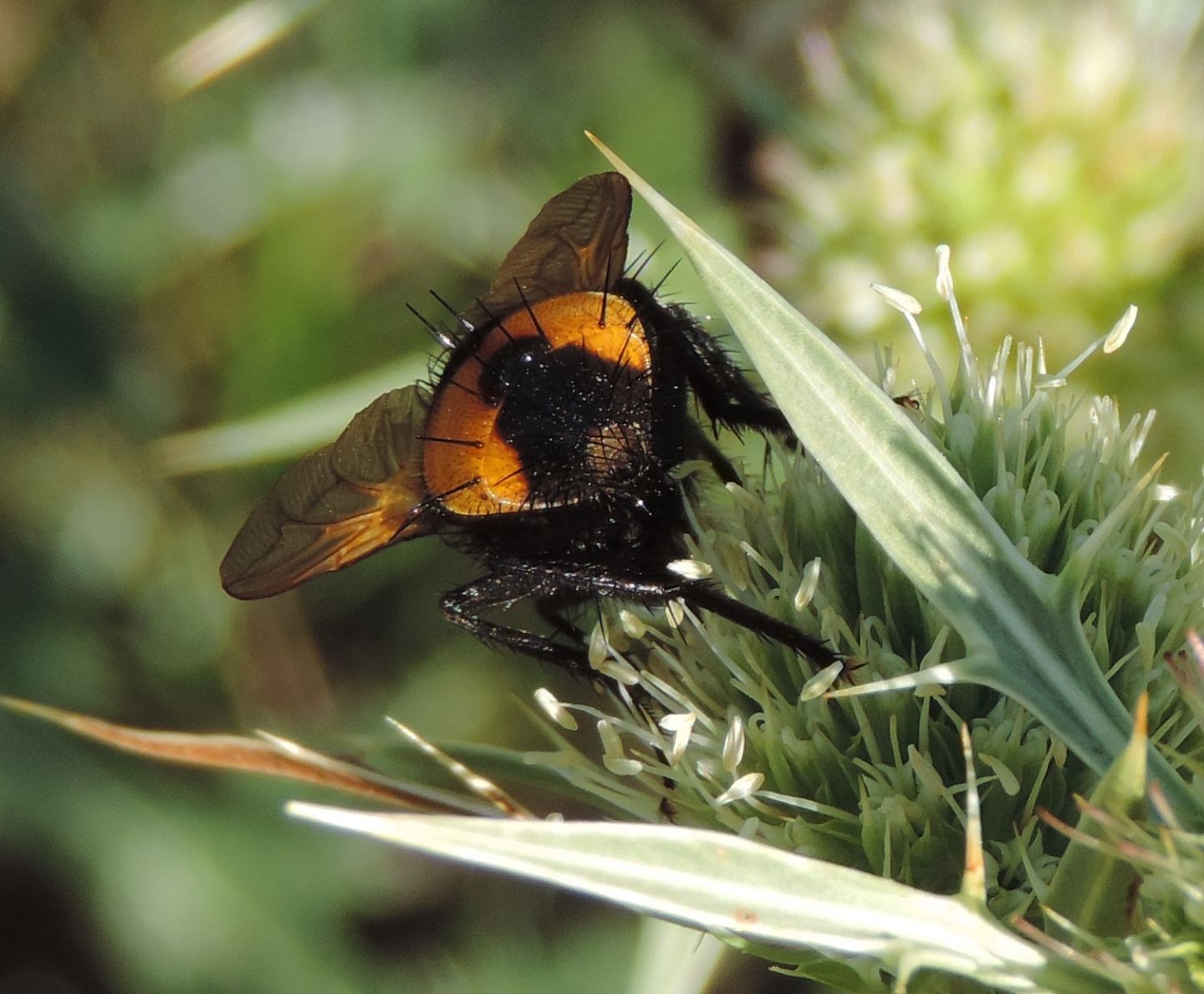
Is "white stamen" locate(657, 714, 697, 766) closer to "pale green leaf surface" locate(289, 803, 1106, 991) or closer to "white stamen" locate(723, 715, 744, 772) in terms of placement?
"white stamen" locate(723, 715, 744, 772)

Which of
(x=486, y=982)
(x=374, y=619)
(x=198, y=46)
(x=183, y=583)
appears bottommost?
(x=486, y=982)

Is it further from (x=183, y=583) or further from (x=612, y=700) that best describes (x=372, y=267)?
(x=612, y=700)

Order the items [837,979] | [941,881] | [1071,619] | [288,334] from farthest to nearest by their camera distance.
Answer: [288,334] < [941,881] < [837,979] < [1071,619]

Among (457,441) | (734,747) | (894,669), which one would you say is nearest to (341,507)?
(457,441)

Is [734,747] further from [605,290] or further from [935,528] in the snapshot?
[605,290]

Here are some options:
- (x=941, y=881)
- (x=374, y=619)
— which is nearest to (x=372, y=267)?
(x=374, y=619)

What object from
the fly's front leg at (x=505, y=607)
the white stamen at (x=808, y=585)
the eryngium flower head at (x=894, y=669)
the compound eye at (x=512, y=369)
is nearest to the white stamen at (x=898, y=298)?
the eryngium flower head at (x=894, y=669)
